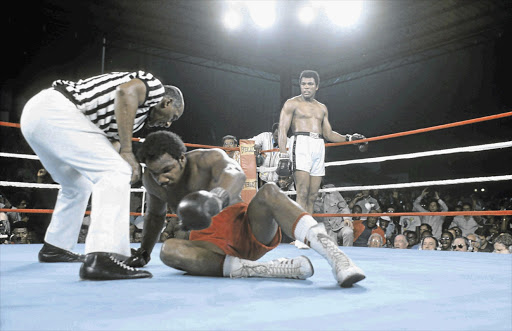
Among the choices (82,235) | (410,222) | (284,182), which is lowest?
(82,235)

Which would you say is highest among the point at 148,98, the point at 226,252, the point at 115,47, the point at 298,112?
the point at 115,47

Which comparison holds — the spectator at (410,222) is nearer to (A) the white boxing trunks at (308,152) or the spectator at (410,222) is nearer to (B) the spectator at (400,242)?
(B) the spectator at (400,242)

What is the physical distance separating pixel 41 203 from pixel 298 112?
123 inches

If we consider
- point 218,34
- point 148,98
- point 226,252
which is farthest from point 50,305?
point 218,34

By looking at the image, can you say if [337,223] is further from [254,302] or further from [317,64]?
[317,64]

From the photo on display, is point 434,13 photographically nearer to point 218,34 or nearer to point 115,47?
point 218,34

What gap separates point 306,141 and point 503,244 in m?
2.49

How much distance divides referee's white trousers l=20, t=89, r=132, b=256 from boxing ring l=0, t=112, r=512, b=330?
0.55ft

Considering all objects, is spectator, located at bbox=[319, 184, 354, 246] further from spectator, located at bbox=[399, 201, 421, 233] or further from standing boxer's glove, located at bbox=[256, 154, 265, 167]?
standing boxer's glove, located at bbox=[256, 154, 265, 167]

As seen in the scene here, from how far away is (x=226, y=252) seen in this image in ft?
4.98

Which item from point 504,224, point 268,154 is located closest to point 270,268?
point 268,154

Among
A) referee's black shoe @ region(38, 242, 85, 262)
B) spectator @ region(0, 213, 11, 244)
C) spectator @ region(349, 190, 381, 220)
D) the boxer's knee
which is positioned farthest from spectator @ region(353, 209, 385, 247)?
the boxer's knee

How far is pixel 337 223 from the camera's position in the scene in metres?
4.91

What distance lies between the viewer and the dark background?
276 inches
